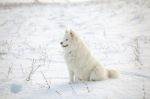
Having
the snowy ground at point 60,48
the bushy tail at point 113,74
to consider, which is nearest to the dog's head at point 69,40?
the snowy ground at point 60,48

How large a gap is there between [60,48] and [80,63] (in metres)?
4.26

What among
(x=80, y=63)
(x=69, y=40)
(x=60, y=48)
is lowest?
(x=80, y=63)

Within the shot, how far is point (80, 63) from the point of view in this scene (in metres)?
5.09

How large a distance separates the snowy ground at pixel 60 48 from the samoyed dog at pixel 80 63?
0.29m

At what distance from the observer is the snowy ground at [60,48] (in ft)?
14.0

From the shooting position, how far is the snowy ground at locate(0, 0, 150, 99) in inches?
168

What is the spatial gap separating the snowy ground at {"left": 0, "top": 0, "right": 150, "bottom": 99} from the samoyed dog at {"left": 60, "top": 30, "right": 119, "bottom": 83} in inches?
11.2

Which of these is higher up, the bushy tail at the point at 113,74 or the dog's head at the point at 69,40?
the dog's head at the point at 69,40

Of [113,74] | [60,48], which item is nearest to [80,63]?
[113,74]

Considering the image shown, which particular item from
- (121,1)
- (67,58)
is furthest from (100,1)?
(67,58)

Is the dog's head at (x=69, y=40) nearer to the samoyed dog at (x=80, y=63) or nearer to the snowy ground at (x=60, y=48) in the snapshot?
the samoyed dog at (x=80, y=63)

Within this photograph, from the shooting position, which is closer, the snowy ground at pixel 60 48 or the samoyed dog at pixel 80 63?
the snowy ground at pixel 60 48

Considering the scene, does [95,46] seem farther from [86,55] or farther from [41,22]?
[41,22]

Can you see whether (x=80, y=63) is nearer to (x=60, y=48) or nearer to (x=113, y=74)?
(x=113, y=74)
